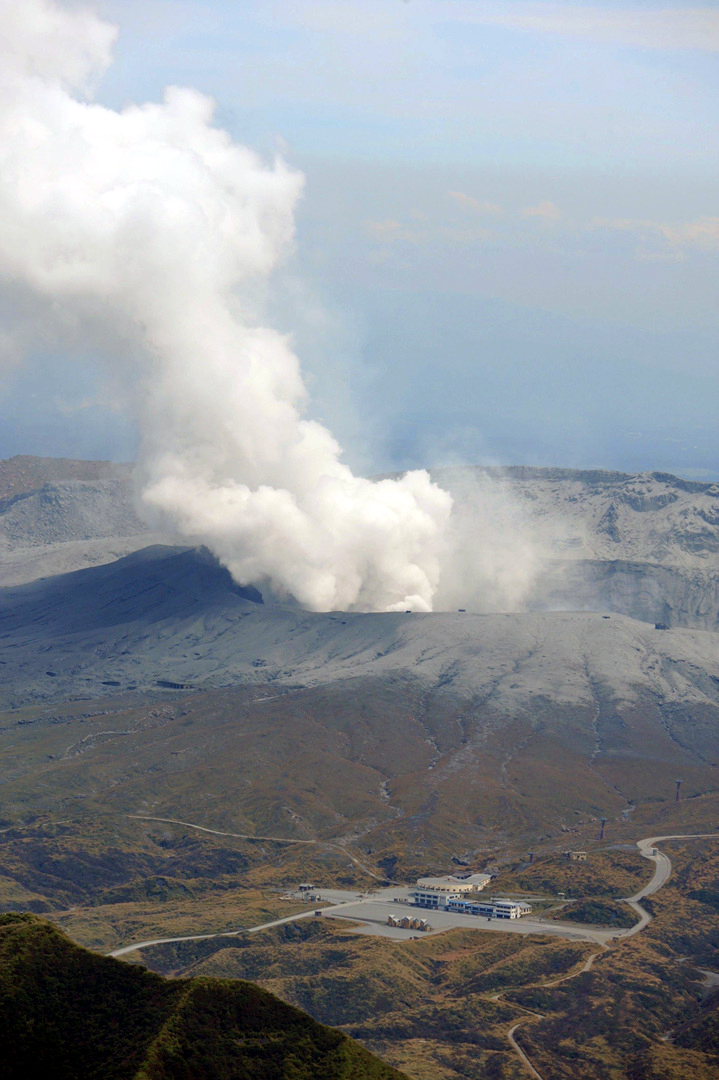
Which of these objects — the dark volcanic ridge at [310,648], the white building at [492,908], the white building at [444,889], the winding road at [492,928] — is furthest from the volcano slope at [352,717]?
the white building at [492,908]

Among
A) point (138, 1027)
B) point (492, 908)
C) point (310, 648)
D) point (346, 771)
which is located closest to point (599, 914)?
point (492, 908)

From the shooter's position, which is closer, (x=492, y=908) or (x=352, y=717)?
(x=492, y=908)

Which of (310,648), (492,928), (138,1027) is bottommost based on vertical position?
(492,928)

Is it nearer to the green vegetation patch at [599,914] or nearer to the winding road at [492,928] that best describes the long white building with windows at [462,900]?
the green vegetation patch at [599,914]

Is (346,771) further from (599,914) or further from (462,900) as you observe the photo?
(599,914)

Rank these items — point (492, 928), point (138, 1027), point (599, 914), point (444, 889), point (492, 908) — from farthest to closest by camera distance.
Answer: point (444, 889) < point (492, 908) < point (599, 914) < point (492, 928) < point (138, 1027)

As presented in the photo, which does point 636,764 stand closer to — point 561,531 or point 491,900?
point 491,900

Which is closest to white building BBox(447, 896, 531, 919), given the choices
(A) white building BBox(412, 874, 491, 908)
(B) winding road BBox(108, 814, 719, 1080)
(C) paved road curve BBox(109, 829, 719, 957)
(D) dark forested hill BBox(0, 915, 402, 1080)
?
(A) white building BBox(412, 874, 491, 908)

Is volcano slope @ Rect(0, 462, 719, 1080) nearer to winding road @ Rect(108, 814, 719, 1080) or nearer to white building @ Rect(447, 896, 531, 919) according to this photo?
winding road @ Rect(108, 814, 719, 1080)

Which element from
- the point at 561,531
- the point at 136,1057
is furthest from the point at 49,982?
the point at 561,531

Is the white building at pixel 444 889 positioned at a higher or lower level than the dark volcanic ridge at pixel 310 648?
lower
